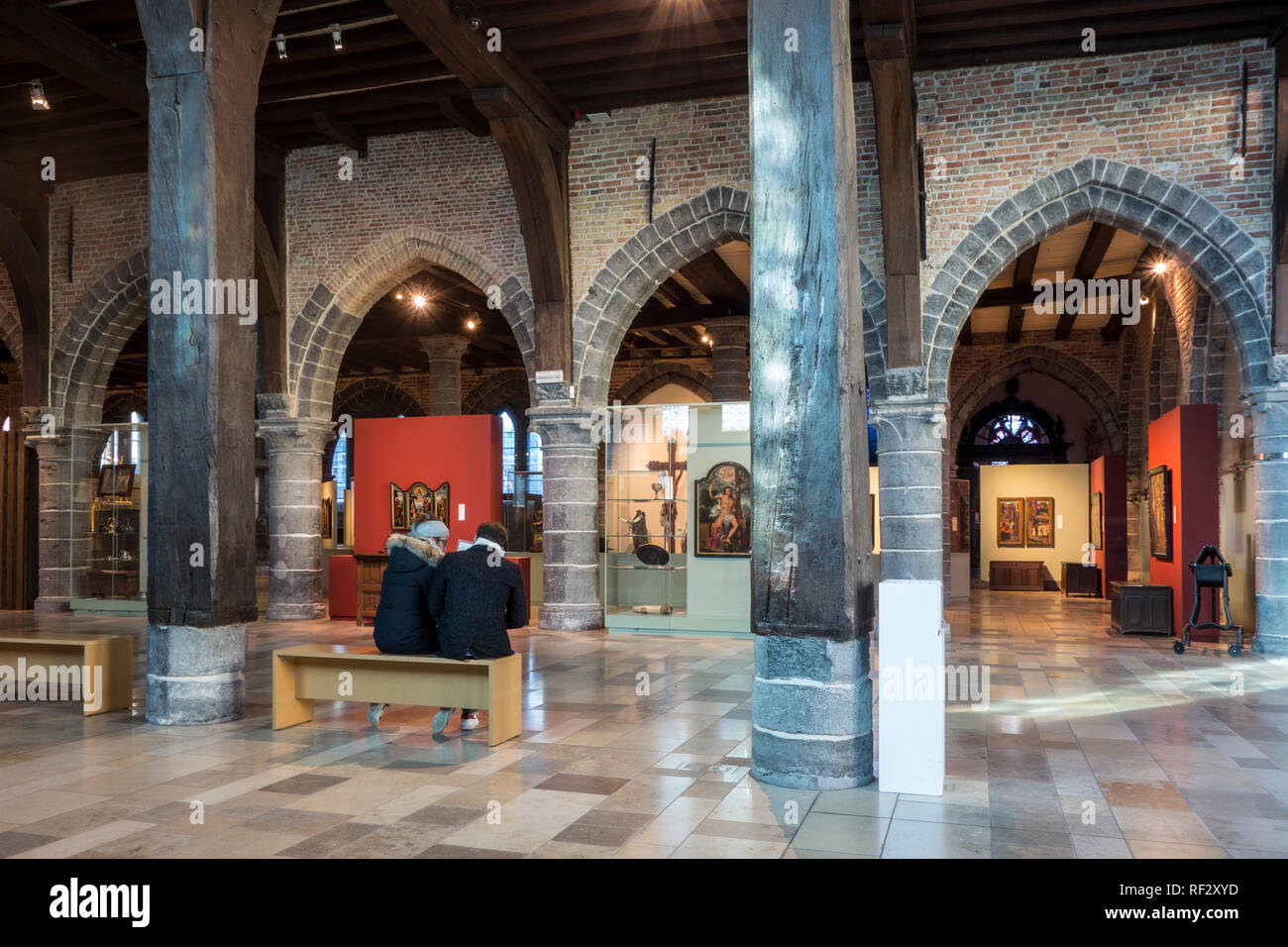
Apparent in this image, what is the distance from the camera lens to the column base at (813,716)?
4.52 m

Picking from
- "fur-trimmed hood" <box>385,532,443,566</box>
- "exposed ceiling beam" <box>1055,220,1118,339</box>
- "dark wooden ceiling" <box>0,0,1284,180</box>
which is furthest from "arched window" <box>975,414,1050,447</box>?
"fur-trimmed hood" <box>385,532,443,566</box>

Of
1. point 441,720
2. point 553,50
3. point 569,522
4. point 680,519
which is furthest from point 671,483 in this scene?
point 441,720

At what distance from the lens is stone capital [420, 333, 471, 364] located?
1761cm

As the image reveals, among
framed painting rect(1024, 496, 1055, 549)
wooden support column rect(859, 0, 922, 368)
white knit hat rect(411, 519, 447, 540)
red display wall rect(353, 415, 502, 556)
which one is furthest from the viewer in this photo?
framed painting rect(1024, 496, 1055, 549)

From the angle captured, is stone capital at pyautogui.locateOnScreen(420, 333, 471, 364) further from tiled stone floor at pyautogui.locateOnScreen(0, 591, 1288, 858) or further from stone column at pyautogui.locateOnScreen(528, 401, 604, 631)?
tiled stone floor at pyautogui.locateOnScreen(0, 591, 1288, 858)

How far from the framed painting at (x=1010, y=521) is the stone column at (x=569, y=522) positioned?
10975 mm

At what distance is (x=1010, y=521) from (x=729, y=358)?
7.36 m

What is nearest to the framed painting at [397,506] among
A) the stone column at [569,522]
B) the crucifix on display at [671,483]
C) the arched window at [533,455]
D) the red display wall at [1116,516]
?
the stone column at [569,522]

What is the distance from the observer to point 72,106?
1088 centimetres

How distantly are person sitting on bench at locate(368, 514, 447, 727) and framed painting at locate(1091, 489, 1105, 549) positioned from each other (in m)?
14.2

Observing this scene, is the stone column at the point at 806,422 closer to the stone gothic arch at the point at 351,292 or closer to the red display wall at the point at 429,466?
the stone gothic arch at the point at 351,292

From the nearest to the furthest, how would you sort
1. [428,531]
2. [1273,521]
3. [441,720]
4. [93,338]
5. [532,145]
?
[441,720] → [428,531] → [1273,521] → [532,145] → [93,338]

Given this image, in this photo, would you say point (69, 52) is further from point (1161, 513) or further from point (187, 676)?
point (1161, 513)

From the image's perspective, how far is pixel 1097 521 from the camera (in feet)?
59.6
